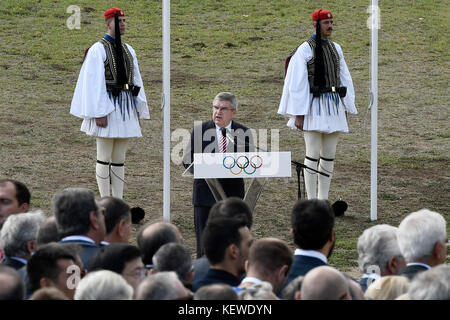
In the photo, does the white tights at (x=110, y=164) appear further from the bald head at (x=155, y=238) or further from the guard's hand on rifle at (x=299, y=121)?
the bald head at (x=155, y=238)

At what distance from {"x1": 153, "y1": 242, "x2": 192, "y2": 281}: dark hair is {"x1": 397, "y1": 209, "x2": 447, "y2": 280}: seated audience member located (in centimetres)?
107

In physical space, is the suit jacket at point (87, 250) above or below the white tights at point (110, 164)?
below

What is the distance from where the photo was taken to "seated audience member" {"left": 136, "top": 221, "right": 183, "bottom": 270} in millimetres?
5605

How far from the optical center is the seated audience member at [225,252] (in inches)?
208

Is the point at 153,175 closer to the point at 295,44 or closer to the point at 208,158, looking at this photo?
the point at 208,158

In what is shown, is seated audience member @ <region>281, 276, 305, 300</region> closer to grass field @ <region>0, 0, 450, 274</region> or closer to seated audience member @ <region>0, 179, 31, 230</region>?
seated audience member @ <region>0, 179, 31, 230</region>

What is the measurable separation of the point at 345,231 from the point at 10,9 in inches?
368

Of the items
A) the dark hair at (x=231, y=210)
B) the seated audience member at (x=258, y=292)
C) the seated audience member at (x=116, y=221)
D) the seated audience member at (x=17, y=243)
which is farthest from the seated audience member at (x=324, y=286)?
the seated audience member at (x=17, y=243)

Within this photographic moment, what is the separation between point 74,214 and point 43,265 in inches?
26.4

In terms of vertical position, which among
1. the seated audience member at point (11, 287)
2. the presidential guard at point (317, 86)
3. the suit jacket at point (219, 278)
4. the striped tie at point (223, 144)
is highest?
the presidential guard at point (317, 86)

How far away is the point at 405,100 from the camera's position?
1490 centimetres

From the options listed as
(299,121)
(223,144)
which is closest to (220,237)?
(223,144)

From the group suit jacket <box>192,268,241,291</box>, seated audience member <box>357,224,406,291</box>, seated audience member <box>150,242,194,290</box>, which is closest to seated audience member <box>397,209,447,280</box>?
seated audience member <box>357,224,406,291</box>
